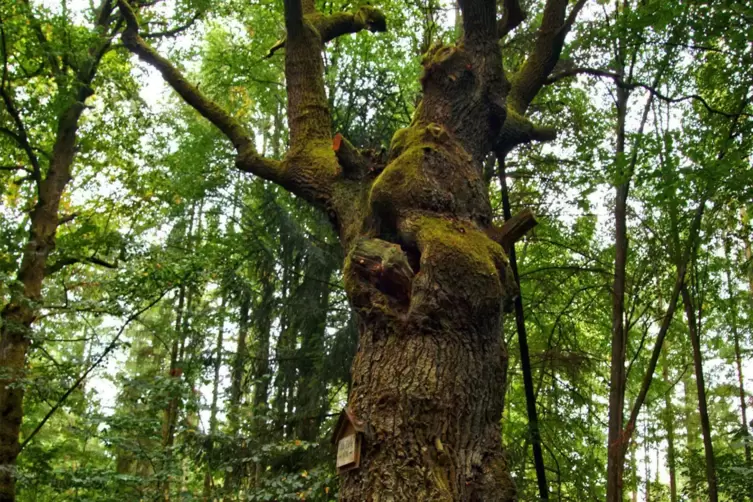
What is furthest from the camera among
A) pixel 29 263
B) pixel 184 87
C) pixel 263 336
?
pixel 263 336

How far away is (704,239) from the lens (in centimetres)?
697

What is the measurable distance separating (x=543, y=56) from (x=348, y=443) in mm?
3240

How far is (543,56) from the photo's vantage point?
14.6 ft

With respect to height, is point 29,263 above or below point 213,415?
above

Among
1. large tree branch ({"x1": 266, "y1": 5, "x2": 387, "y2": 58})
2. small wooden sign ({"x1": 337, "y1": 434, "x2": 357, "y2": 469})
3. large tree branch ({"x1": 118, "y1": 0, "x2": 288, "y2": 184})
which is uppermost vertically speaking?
large tree branch ({"x1": 266, "y1": 5, "x2": 387, "y2": 58})

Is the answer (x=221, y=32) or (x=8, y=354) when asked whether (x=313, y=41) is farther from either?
(x=221, y=32)

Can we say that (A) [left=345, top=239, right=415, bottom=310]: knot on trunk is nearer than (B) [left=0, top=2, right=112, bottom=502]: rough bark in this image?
Yes

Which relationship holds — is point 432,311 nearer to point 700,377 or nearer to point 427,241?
point 427,241

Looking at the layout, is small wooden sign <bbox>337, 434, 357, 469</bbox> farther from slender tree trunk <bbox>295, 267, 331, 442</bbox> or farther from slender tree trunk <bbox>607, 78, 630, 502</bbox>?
slender tree trunk <bbox>295, 267, 331, 442</bbox>

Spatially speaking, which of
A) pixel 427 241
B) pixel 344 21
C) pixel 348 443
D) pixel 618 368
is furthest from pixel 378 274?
pixel 344 21

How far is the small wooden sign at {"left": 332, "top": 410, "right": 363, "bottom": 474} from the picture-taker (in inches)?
106

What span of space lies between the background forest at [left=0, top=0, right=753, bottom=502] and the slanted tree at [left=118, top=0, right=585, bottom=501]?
116 cm

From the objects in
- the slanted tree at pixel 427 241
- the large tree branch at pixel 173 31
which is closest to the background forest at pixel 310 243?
the large tree branch at pixel 173 31

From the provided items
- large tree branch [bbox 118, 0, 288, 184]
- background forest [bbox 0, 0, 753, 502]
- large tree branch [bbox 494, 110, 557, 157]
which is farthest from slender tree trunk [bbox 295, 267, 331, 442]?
large tree branch [bbox 494, 110, 557, 157]
